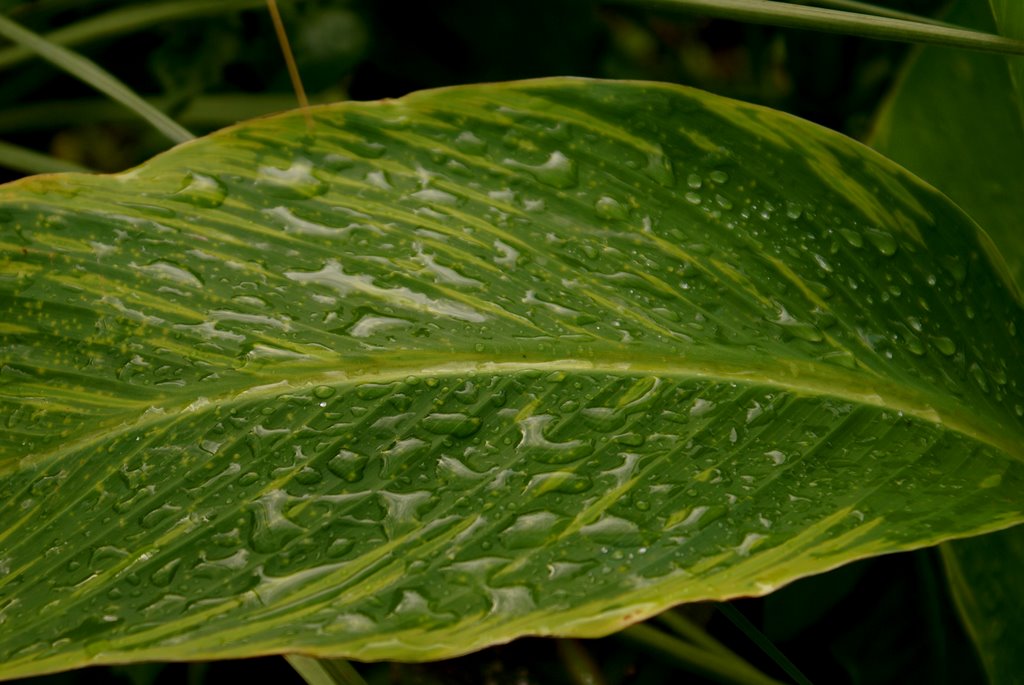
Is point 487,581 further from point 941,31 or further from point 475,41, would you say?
point 475,41

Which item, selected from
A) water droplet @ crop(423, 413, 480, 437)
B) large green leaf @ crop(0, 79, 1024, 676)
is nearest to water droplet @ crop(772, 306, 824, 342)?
large green leaf @ crop(0, 79, 1024, 676)

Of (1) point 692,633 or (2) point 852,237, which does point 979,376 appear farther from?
(1) point 692,633

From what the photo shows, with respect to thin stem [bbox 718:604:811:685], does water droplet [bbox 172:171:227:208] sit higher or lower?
higher

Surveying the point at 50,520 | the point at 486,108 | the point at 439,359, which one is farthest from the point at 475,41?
the point at 50,520

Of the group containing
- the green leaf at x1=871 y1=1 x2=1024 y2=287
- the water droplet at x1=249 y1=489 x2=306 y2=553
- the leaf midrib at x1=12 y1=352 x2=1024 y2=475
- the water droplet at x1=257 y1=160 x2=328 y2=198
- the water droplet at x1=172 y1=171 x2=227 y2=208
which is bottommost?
the water droplet at x1=249 y1=489 x2=306 y2=553

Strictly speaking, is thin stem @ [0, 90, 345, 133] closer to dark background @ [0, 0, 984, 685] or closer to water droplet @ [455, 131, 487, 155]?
dark background @ [0, 0, 984, 685]

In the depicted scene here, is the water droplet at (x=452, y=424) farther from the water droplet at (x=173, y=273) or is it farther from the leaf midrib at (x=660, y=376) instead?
the water droplet at (x=173, y=273)
